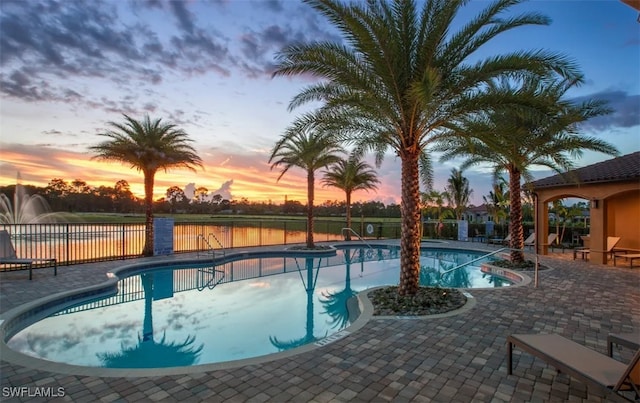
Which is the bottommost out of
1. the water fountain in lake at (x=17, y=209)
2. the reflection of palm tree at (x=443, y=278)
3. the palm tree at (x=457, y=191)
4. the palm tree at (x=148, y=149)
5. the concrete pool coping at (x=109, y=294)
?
the reflection of palm tree at (x=443, y=278)

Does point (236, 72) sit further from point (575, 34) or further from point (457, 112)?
point (575, 34)

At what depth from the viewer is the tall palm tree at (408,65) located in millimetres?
5941

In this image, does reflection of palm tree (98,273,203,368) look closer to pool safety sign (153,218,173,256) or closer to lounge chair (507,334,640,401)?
lounge chair (507,334,640,401)

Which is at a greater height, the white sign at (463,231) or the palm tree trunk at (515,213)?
the palm tree trunk at (515,213)

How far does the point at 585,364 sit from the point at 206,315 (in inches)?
261

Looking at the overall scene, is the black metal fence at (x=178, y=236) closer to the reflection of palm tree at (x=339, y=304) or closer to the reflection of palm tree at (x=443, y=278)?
the reflection of palm tree at (x=339, y=304)

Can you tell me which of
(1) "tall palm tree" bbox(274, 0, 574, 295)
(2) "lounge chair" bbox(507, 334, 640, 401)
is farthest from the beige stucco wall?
(2) "lounge chair" bbox(507, 334, 640, 401)

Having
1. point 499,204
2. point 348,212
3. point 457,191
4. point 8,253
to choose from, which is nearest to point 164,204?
point 348,212

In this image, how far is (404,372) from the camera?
149 inches

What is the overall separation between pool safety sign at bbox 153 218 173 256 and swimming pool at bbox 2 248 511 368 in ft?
5.35

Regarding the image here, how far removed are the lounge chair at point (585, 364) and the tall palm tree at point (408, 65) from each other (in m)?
3.48

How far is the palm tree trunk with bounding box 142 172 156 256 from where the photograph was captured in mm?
13230

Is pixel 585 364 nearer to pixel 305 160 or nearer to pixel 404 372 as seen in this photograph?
pixel 404 372

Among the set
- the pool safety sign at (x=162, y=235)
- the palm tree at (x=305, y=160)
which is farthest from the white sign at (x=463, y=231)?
the pool safety sign at (x=162, y=235)
